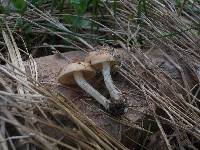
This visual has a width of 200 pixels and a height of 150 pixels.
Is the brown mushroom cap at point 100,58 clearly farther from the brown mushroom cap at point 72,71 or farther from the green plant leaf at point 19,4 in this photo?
the green plant leaf at point 19,4

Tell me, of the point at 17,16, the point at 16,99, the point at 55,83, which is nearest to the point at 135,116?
the point at 55,83

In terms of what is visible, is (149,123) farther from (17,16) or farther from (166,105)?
(17,16)

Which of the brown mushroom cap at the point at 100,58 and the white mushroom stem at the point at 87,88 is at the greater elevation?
the brown mushroom cap at the point at 100,58

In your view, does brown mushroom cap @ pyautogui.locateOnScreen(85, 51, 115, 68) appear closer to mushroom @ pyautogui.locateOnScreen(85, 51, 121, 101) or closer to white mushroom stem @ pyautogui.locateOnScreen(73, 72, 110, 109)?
mushroom @ pyautogui.locateOnScreen(85, 51, 121, 101)

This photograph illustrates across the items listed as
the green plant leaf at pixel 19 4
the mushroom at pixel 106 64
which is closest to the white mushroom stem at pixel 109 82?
the mushroom at pixel 106 64

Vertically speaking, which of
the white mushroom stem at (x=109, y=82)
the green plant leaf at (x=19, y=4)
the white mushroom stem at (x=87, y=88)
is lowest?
the white mushroom stem at (x=87, y=88)

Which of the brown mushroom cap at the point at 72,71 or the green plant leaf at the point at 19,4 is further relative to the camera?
the green plant leaf at the point at 19,4

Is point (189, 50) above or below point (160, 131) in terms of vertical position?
above

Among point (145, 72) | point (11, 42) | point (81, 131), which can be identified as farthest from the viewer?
point (11, 42)
